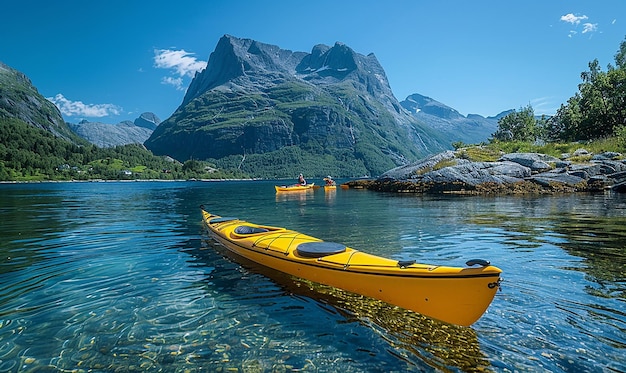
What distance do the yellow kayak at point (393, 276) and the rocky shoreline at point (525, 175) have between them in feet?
116

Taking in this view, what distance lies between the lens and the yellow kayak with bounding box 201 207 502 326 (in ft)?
21.1

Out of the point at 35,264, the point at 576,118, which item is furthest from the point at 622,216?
the point at 576,118

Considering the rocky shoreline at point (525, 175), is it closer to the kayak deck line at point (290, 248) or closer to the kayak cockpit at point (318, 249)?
the kayak deck line at point (290, 248)

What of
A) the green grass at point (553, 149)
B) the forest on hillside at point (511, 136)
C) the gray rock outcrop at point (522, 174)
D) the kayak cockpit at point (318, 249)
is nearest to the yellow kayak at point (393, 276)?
the kayak cockpit at point (318, 249)

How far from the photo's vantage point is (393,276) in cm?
760

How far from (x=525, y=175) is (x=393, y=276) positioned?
133ft

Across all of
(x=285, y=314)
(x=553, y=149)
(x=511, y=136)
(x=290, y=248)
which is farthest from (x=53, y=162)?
(x=285, y=314)

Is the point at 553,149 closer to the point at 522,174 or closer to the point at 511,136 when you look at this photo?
the point at 522,174

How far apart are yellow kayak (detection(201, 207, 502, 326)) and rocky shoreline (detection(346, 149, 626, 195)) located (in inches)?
1391

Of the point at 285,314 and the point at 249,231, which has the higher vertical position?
the point at 249,231

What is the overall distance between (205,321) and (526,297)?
8154 millimetres

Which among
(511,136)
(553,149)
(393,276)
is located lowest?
(393,276)

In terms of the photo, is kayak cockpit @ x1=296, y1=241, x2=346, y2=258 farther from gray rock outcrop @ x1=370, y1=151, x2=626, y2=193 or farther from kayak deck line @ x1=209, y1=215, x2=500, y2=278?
gray rock outcrop @ x1=370, y1=151, x2=626, y2=193

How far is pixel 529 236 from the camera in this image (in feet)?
52.9
